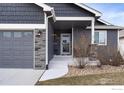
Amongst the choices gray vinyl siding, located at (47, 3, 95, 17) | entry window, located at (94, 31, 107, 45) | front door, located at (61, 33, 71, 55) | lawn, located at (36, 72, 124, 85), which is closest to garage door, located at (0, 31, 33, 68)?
gray vinyl siding, located at (47, 3, 95, 17)

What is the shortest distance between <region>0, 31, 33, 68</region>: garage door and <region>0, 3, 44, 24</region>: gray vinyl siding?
2.71 ft

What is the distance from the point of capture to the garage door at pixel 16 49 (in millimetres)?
14844

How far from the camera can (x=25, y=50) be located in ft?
48.8

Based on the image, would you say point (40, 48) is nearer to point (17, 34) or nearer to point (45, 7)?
point (17, 34)

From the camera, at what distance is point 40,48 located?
14.5 metres

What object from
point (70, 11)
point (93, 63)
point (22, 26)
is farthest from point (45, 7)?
Result: point (93, 63)

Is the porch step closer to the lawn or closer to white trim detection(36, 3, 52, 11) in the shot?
the lawn

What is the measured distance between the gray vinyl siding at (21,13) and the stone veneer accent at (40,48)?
2.63ft

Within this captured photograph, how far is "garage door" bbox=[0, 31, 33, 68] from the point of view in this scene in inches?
584

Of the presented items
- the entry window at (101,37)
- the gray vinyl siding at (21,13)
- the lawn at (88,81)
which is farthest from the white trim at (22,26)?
the entry window at (101,37)

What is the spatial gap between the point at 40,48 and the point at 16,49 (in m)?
1.63

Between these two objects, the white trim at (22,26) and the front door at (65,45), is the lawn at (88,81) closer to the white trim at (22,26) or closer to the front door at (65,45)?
the white trim at (22,26)
